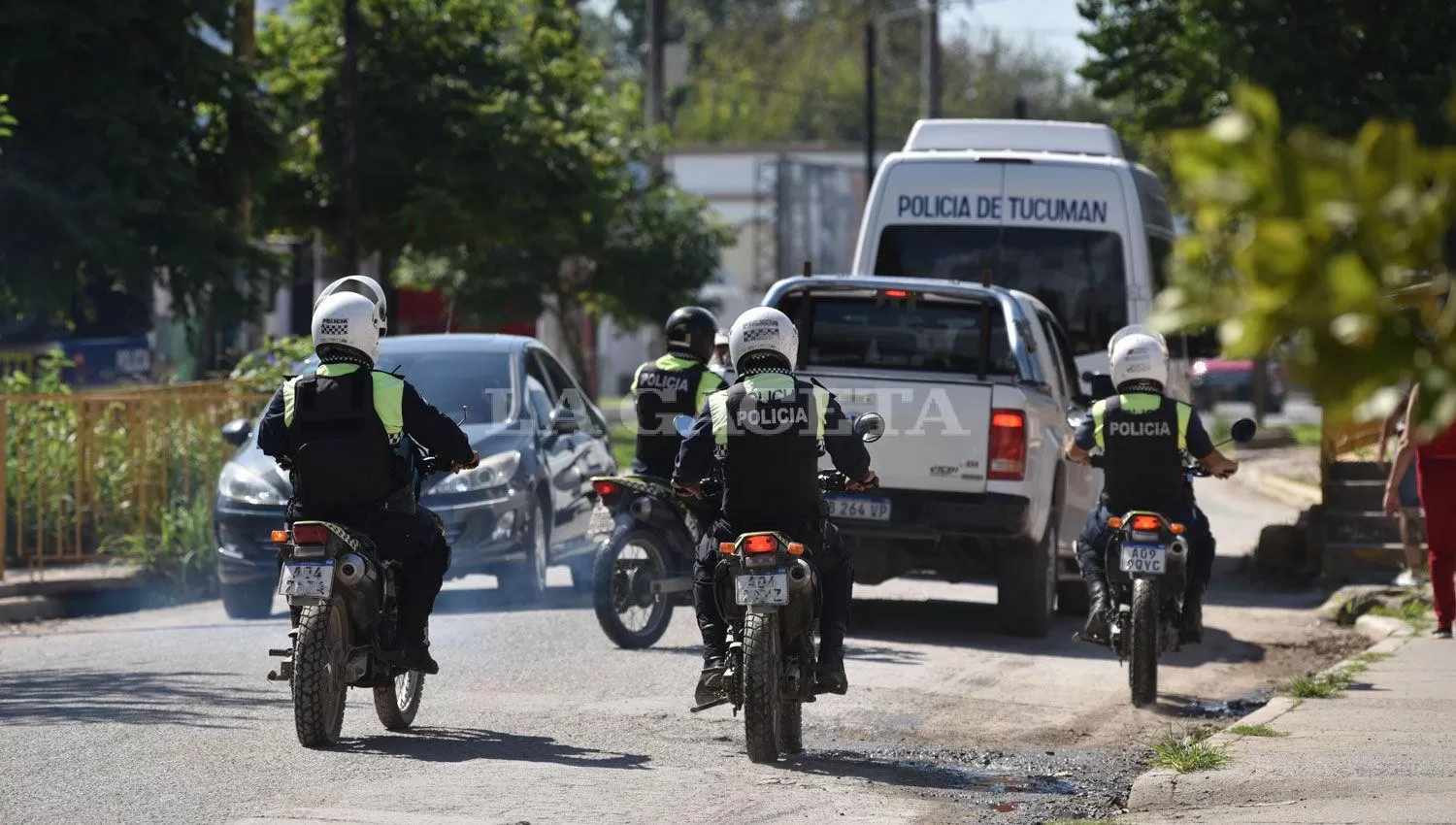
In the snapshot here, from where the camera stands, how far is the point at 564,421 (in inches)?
496

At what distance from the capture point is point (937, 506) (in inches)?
457

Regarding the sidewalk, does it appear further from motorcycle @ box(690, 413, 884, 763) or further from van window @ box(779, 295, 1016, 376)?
van window @ box(779, 295, 1016, 376)

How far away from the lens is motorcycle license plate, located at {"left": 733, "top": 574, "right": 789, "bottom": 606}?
7613 mm

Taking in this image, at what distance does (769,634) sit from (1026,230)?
343 inches

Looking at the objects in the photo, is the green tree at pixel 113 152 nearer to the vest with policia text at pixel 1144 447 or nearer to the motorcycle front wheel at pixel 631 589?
the motorcycle front wheel at pixel 631 589

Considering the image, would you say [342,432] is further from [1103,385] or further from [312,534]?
[1103,385]

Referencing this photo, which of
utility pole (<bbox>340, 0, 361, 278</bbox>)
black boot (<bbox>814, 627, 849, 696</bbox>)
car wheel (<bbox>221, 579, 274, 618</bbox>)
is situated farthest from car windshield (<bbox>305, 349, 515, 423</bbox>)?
utility pole (<bbox>340, 0, 361, 278</bbox>)

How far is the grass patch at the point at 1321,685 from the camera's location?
9297 millimetres

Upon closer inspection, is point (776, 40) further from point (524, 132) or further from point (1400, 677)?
point (1400, 677)

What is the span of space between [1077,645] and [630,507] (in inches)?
106

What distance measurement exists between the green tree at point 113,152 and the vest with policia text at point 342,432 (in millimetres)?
12702

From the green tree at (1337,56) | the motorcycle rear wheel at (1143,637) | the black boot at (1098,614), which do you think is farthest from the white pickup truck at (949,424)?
the green tree at (1337,56)

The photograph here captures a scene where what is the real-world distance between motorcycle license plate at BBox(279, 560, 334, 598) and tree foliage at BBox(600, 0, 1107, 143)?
73.5 m

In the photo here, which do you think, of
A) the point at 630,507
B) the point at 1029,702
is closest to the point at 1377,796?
the point at 1029,702
